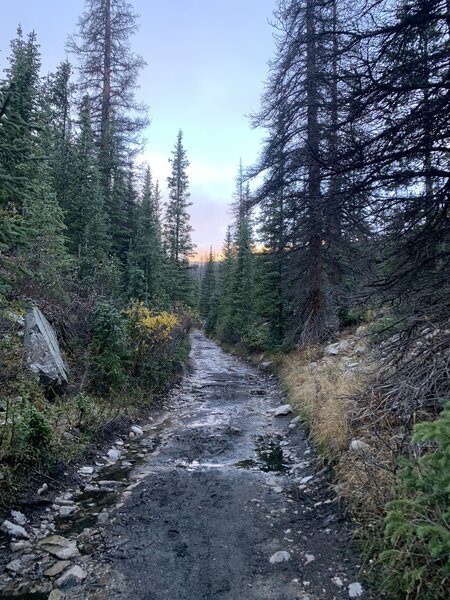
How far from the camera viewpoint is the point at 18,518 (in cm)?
396

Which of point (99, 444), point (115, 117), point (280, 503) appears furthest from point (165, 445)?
point (115, 117)

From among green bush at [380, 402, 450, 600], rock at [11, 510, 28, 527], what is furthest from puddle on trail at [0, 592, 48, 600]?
green bush at [380, 402, 450, 600]

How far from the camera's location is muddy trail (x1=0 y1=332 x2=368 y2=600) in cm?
315

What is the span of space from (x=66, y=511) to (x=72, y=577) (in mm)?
1207

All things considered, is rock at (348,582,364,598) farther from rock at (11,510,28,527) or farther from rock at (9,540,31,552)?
rock at (11,510,28,527)

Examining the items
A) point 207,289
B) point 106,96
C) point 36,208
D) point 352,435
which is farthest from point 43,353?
point 207,289

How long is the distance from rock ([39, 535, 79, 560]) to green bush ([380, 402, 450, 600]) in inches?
109

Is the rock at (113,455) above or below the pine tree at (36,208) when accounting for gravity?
below

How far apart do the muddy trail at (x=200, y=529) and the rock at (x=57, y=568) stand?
0.01m

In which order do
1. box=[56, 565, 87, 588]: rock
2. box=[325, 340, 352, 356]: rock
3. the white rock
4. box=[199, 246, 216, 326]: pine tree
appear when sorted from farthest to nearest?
box=[199, 246, 216, 326]: pine tree → box=[325, 340, 352, 356]: rock → the white rock → box=[56, 565, 87, 588]: rock

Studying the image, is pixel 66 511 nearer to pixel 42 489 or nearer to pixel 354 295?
pixel 42 489

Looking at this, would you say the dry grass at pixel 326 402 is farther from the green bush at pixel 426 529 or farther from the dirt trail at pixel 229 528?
the green bush at pixel 426 529

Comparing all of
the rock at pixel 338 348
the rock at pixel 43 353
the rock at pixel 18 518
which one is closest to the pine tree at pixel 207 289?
the rock at pixel 338 348

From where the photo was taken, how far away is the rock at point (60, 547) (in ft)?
11.6
